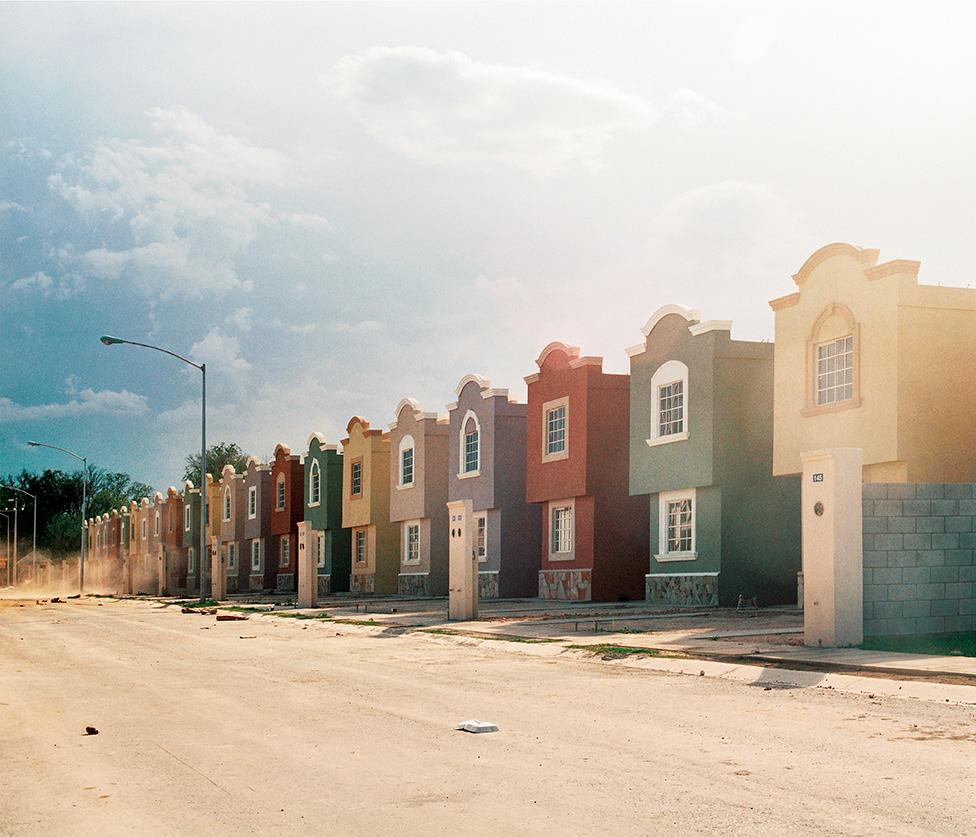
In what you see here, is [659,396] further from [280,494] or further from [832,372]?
[280,494]

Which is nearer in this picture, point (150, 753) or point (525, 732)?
point (150, 753)

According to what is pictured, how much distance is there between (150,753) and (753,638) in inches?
480

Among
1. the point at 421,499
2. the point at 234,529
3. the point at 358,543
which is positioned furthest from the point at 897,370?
the point at 234,529

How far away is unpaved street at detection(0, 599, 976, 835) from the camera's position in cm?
671

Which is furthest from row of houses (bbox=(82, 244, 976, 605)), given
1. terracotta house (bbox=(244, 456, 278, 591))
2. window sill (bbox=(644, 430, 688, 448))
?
terracotta house (bbox=(244, 456, 278, 591))

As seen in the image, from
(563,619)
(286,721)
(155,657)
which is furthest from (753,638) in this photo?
(286,721)

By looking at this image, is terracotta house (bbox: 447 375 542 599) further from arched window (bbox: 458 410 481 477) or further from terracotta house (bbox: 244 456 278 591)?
terracotta house (bbox: 244 456 278 591)

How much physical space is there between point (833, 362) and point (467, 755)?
1875cm

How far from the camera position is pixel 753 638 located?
19188 mm

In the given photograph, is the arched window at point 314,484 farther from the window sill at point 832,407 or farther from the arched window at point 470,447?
the window sill at point 832,407

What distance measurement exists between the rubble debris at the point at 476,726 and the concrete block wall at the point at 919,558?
33.0ft

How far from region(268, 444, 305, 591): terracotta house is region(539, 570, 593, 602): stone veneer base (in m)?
24.8

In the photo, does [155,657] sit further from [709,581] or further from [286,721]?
[709,581]

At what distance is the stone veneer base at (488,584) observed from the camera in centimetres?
Result: 3872
